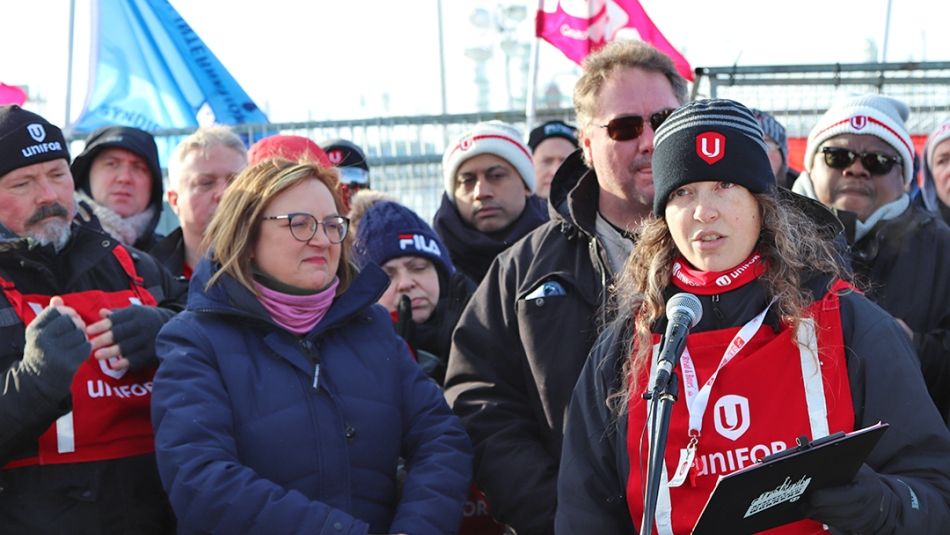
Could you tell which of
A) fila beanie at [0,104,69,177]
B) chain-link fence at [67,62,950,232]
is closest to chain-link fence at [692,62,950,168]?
chain-link fence at [67,62,950,232]

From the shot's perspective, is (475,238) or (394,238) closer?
(394,238)

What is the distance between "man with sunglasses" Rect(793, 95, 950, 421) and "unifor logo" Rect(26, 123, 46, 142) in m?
3.21

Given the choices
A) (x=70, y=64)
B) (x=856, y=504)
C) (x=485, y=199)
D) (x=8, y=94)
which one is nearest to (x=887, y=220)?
(x=856, y=504)

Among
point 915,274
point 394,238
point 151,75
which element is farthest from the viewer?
point 151,75

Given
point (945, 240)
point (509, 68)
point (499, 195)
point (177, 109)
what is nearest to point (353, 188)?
point (499, 195)

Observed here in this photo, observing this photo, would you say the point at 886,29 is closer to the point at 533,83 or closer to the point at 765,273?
the point at 533,83

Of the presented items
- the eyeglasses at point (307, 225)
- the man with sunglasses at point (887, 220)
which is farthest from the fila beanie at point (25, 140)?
the man with sunglasses at point (887, 220)

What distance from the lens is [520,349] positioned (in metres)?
4.16

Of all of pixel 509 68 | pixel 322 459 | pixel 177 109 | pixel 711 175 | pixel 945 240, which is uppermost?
pixel 509 68

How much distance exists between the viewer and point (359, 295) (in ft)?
13.4

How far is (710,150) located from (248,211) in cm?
170

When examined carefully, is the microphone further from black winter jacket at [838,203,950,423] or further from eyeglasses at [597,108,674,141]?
black winter jacket at [838,203,950,423]

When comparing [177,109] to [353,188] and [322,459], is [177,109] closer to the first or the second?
[353,188]

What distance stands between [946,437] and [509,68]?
18.3 metres
